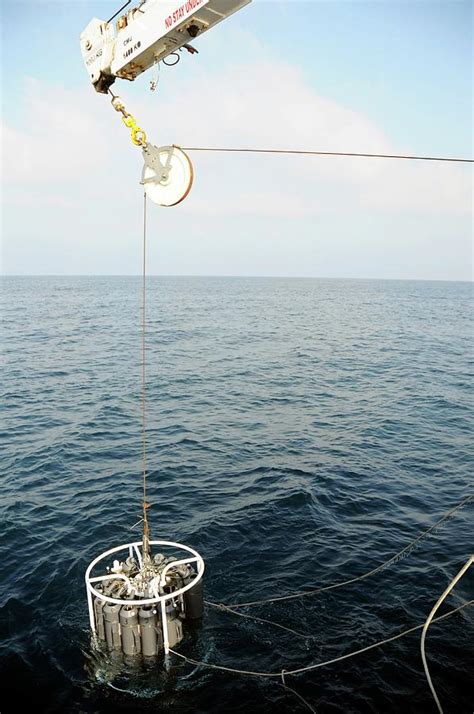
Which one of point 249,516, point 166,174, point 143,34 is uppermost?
point 143,34

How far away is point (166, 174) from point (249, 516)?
12467 millimetres

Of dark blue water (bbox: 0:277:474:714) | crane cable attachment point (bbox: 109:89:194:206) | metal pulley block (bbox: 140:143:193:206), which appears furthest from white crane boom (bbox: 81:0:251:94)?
dark blue water (bbox: 0:277:474:714)

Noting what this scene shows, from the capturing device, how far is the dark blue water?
10.8 metres

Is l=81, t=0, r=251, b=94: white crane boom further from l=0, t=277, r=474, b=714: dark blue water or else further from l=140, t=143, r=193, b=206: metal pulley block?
l=0, t=277, r=474, b=714: dark blue water

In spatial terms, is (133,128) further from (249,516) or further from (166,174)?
(249,516)

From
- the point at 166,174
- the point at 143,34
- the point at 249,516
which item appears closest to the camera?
the point at 143,34

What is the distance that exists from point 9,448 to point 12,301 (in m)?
92.2

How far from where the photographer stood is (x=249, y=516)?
17.7 meters

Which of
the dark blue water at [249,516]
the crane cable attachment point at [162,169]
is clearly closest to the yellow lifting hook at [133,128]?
the crane cable attachment point at [162,169]

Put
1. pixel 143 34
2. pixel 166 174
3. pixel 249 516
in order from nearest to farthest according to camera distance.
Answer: pixel 143 34 < pixel 166 174 < pixel 249 516

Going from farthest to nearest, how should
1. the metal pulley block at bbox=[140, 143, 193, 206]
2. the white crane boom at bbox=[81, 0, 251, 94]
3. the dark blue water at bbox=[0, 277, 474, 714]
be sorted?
the dark blue water at bbox=[0, 277, 474, 714] → the metal pulley block at bbox=[140, 143, 193, 206] → the white crane boom at bbox=[81, 0, 251, 94]

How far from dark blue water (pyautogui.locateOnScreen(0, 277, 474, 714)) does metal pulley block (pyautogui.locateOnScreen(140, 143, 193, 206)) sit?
10.3 metres

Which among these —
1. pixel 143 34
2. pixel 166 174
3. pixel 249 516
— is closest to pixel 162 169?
pixel 166 174

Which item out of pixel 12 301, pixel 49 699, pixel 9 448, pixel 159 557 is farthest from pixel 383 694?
pixel 12 301
